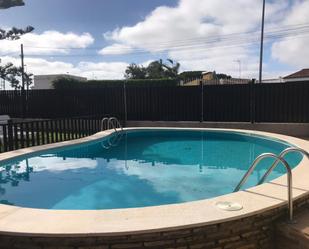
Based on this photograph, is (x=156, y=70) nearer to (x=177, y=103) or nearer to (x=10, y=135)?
(x=177, y=103)

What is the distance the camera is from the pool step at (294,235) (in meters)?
2.85

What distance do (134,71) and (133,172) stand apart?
38.9 m

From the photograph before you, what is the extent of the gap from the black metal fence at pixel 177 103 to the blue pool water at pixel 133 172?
2.48 meters

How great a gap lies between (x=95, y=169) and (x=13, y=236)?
3.87 meters

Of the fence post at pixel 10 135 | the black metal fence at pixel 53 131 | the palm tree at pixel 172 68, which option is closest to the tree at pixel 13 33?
the black metal fence at pixel 53 131

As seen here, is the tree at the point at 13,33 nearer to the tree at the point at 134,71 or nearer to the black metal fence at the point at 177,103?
the black metal fence at the point at 177,103

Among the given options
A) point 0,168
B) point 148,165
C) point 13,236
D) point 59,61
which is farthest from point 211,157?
point 59,61

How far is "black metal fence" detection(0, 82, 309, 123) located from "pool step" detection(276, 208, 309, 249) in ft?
27.6

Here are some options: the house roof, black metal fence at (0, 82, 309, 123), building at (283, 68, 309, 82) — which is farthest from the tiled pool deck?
the house roof

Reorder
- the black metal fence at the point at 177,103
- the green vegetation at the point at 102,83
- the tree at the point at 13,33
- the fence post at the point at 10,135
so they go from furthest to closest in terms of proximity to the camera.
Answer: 1. the green vegetation at the point at 102,83
2. the tree at the point at 13,33
3. the black metal fence at the point at 177,103
4. the fence post at the point at 10,135

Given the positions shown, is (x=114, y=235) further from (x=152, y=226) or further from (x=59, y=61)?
(x=59, y=61)

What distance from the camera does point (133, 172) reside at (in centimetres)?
626

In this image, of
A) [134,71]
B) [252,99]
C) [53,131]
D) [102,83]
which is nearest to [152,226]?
[53,131]

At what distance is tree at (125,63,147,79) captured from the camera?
1689 inches
